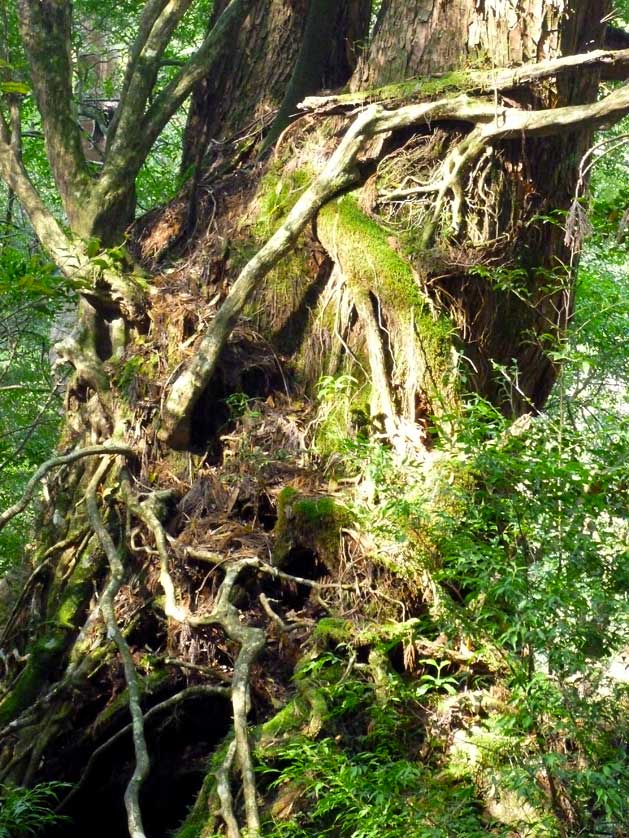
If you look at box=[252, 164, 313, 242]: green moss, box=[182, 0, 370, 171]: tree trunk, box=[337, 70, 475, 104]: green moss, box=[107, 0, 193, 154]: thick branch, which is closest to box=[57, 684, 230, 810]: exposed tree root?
box=[252, 164, 313, 242]: green moss

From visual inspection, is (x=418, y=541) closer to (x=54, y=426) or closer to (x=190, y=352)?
(x=190, y=352)

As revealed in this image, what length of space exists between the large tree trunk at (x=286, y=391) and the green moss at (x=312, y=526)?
0.6 inches

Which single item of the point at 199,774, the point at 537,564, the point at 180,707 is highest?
the point at 537,564

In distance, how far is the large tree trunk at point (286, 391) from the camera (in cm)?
563

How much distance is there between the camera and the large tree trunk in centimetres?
563

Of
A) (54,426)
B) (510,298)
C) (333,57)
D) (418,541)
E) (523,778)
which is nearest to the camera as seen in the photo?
(523,778)

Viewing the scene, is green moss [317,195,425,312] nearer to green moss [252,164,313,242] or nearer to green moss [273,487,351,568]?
green moss [252,164,313,242]

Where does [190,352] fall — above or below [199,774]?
above

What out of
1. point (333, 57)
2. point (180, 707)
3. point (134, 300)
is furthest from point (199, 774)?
point (333, 57)

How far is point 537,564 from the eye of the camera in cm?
411

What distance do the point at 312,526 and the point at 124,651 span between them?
1.16m

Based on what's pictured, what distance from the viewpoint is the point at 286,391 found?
6.70 meters

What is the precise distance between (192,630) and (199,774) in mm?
859

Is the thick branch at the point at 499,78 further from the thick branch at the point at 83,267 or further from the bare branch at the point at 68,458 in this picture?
the bare branch at the point at 68,458
